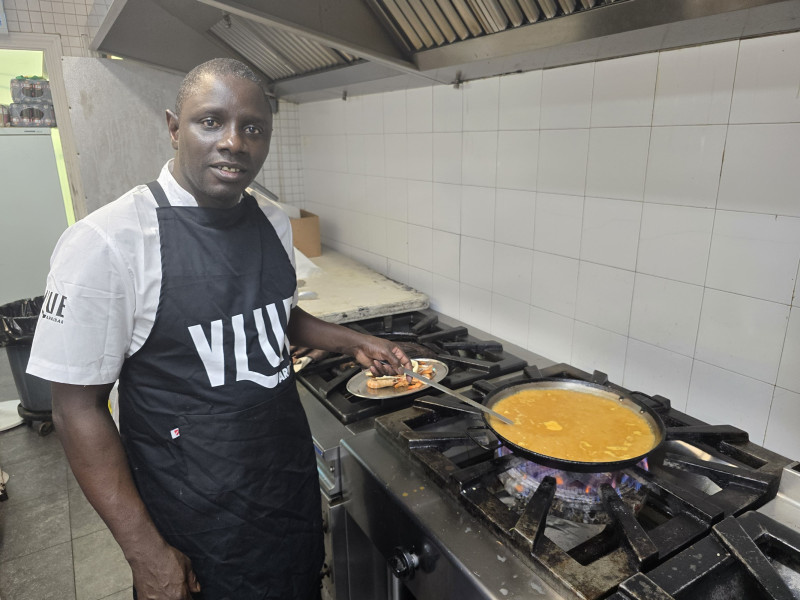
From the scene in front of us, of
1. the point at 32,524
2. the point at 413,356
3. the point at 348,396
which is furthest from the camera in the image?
the point at 32,524

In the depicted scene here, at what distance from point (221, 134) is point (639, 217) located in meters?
0.90

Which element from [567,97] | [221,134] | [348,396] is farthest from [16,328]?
[567,97]

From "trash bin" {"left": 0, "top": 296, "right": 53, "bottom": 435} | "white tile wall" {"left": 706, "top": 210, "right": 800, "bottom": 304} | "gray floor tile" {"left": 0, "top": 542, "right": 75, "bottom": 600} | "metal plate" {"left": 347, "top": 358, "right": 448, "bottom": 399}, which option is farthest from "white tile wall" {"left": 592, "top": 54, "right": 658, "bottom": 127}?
"trash bin" {"left": 0, "top": 296, "right": 53, "bottom": 435}

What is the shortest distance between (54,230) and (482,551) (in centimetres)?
439

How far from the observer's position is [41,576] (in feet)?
6.12

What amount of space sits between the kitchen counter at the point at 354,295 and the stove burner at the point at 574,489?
91 centimetres

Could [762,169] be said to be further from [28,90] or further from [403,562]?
[28,90]

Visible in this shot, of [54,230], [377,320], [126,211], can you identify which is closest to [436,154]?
[377,320]

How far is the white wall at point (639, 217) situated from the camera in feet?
3.24

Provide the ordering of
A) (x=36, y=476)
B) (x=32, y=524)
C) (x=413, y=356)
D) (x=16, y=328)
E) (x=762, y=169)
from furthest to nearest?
(x=16, y=328) → (x=36, y=476) → (x=32, y=524) → (x=413, y=356) → (x=762, y=169)

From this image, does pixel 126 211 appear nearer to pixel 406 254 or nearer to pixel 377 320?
pixel 377 320

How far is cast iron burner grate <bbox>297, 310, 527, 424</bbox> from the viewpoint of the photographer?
4.10 ft

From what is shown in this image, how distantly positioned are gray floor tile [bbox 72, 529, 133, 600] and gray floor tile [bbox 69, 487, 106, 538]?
35 mm

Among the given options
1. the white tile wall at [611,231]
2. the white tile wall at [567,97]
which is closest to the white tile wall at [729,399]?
the white tile wall at [611,231]
